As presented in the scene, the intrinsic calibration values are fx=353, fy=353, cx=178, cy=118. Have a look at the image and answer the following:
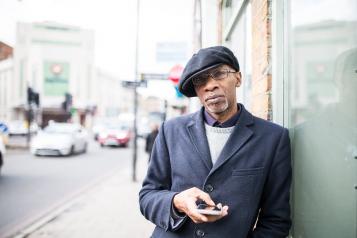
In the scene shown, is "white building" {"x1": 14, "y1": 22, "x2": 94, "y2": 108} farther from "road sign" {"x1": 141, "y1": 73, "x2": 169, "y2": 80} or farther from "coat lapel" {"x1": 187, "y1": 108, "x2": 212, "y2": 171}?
"coat lapel" {"x1": 187, "y1": 108, "x2": 212, "y2": 171}

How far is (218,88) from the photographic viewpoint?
5.89 ft

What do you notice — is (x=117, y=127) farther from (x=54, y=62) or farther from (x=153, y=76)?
(x=54, y=62)

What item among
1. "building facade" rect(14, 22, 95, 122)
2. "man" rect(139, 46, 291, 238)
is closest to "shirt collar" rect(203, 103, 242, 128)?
"man" rect(139, 46, 291, 238)

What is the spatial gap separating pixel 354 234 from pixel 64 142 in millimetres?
16919

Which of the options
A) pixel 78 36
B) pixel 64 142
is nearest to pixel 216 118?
pixel 64 142

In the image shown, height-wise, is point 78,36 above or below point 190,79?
above

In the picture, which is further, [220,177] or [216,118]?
[216,118]

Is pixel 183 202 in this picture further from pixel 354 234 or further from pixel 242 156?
pixel 354 234

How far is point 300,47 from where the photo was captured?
185 cm

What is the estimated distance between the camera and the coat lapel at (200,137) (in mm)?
1729

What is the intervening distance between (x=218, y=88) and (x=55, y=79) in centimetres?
5065

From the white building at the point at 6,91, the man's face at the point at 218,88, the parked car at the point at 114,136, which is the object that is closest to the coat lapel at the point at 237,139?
the man's face at the point at 218,88

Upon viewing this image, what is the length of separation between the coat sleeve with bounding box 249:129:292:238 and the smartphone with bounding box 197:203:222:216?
0.35 meters

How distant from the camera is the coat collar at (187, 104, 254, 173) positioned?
1.70 m
